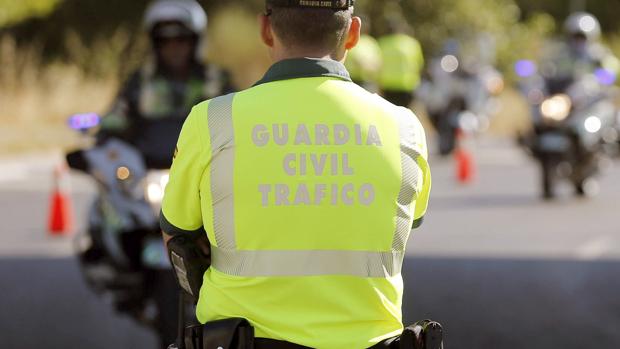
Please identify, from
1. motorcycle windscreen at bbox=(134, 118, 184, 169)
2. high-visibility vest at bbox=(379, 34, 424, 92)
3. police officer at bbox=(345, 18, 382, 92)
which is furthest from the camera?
high-visibility vest at bbox=(379, 34, 424, 92)

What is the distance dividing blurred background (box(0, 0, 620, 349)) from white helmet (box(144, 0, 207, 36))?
20 centimetres

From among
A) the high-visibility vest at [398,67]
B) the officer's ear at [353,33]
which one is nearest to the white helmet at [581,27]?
the high-visibility vest at [398,67]

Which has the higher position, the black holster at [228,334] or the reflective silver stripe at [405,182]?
the reflective silver stripe at [405,182]

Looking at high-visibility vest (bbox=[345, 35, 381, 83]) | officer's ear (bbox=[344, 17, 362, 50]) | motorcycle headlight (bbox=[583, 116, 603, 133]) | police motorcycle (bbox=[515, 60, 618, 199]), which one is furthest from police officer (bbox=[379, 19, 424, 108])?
officer's ear (bbox=[344, 17, 362, 50])

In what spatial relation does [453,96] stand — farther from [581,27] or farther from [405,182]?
[405,182]

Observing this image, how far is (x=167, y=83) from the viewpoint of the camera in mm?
7336

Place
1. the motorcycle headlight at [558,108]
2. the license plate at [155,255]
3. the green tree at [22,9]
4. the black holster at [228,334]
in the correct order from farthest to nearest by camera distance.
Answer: the green tree at [22,9] → the motorcycle headlight at [558,108] → the license plate at [155,255] → the black holster at [228,334]

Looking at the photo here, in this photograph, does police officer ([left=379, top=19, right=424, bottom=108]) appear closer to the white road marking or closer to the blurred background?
the blurred background

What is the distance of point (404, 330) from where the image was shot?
3410 mm

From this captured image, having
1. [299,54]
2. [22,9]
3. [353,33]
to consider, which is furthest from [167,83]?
[22,9]

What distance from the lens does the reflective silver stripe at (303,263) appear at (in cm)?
335

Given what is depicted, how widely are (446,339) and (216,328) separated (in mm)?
4779

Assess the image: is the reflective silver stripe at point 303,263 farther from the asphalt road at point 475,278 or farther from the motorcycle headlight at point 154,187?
the asphalt road at point 475,278

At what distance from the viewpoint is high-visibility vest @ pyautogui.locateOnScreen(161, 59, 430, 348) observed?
3.34 meters
